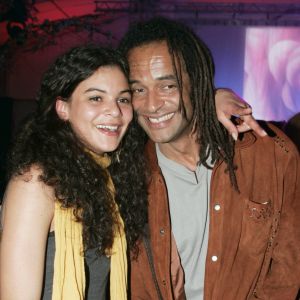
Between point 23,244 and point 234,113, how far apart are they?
988 mm

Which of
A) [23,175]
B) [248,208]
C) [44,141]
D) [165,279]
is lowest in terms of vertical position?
[165,279]

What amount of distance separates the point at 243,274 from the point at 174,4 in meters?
7.83

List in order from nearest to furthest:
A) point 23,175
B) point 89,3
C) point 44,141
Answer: point 23,175 < point 44,141 < point 89,3

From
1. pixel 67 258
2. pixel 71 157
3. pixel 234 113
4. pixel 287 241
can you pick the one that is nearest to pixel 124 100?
pixel 71 157

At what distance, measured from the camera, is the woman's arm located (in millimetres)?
1453

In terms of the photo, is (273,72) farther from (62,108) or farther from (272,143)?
(62,108)

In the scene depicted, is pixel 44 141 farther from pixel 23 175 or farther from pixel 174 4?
pixel 174 4

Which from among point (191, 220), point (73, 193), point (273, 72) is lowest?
point (191, 220)

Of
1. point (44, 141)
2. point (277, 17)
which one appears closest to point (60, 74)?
point (44, 141)

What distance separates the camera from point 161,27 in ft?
6.95

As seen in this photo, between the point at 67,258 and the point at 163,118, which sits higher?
the point at 163,118

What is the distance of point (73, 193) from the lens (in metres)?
1.65

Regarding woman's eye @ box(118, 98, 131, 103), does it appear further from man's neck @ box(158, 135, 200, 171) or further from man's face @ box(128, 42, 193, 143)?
man's neck @ box(158, 135, 200, 171)

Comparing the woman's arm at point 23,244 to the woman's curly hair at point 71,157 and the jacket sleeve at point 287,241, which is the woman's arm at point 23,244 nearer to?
the woman's curly hair at point 71,157
